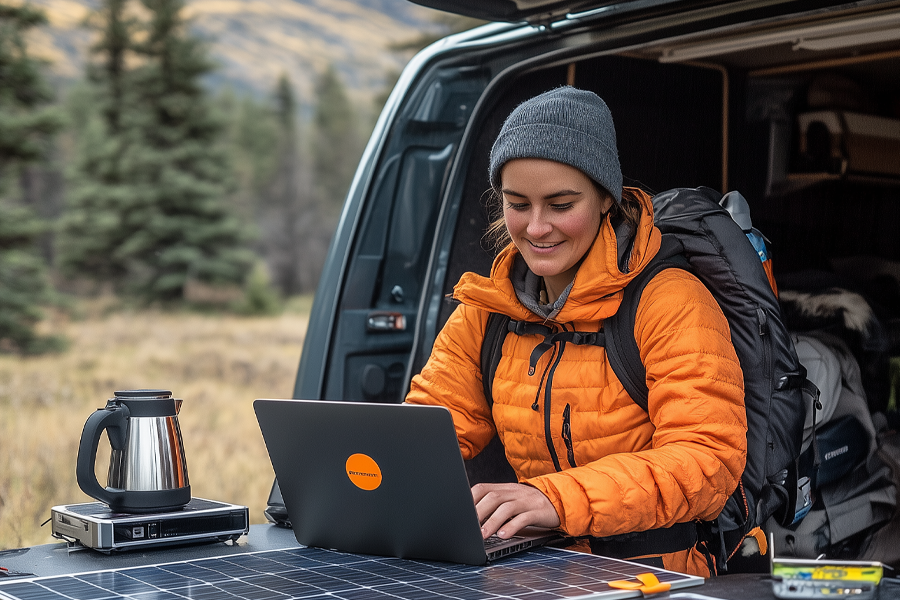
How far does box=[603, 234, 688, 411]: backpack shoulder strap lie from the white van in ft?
2.53

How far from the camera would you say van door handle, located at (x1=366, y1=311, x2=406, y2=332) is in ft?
10.9

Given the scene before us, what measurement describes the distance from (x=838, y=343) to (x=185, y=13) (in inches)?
947

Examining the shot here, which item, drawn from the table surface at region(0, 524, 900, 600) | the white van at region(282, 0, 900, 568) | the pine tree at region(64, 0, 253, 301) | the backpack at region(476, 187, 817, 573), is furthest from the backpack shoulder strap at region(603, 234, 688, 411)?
the pine tree at region(64, 0, 253, 301)

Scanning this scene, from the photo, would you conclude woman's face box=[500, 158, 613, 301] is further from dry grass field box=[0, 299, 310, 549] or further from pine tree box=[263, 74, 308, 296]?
pine tree box=[263, 74, 308, 296]

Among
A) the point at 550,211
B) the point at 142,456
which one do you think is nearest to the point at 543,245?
the point at 550,211

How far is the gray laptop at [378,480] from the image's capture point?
5.69ft

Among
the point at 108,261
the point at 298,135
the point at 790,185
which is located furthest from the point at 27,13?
the point at 298,135

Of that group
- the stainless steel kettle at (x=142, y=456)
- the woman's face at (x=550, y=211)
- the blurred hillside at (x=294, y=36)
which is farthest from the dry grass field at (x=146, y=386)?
the blurred hillside at (x=294, y=36)

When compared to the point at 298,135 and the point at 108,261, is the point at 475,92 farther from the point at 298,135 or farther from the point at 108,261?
the point at 298,135

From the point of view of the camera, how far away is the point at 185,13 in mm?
24516

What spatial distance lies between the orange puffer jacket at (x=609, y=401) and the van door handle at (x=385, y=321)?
0.81m

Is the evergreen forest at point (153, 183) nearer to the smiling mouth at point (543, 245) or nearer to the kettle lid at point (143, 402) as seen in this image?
the kettle lid at point (143, 402)

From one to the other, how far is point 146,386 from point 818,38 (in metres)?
14.9

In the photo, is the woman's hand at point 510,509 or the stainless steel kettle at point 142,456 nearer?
the woman's hand at point 510,509
